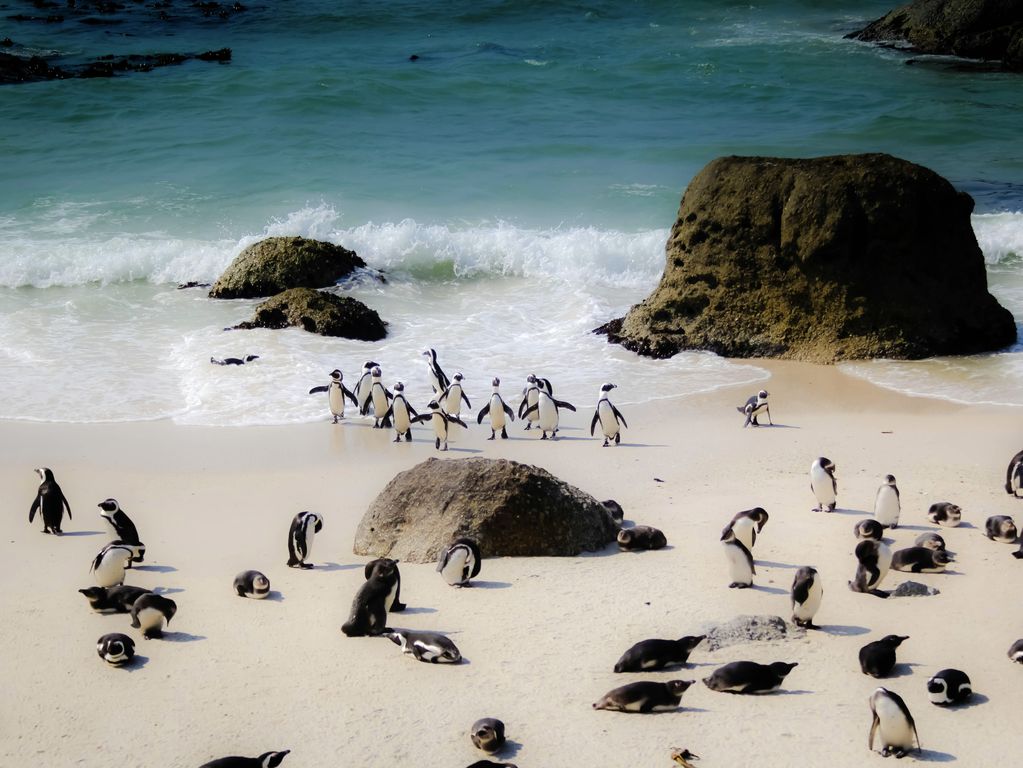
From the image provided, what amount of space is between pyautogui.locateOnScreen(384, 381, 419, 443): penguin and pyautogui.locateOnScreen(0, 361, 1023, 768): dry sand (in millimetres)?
640

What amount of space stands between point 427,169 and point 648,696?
20577 millimetres

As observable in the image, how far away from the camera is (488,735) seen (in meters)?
6.35

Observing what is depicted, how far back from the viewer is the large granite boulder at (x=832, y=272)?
15586 mm

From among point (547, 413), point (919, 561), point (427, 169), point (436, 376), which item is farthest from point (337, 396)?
point (427, 169)

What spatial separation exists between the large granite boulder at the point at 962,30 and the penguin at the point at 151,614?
30.7m

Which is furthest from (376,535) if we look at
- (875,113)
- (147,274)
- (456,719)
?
(875,113)

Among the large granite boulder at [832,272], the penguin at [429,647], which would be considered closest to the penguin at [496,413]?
the large granite boulder at [832,272]

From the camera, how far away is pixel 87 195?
25.3 m

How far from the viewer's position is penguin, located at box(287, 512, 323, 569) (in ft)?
29.8

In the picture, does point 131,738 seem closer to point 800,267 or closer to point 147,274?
point 800,267

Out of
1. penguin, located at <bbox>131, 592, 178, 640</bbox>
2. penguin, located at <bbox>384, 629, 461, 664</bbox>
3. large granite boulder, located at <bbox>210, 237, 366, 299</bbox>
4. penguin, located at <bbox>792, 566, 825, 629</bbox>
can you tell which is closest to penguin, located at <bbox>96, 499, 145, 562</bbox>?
penguin, located at <bbox>131, 592, 178, 640</bbox>

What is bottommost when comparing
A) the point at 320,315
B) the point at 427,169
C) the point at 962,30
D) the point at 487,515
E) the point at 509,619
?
the point at 320,315

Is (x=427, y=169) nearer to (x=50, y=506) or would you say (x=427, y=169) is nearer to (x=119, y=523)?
(x=50, y=506)

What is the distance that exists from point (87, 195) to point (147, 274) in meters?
5.31
